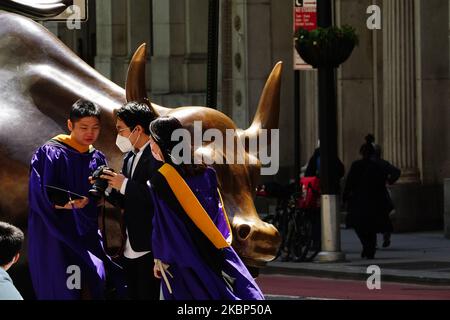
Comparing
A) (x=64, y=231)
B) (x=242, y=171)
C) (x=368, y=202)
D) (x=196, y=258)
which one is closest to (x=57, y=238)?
(x=64, y=231)

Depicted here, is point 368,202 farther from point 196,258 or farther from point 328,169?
point 196,258

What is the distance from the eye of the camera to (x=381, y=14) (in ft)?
92.5

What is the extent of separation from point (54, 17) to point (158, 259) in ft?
5.53

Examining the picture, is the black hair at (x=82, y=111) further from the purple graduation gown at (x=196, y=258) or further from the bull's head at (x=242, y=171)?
the purple graduation gown at (x=196, y=258)

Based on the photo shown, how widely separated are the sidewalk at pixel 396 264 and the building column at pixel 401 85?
1.91 meters

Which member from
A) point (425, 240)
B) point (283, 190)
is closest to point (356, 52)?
point (425, 240)

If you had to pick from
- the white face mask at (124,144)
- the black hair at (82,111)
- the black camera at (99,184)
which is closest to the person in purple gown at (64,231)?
the black hair at (82,111)

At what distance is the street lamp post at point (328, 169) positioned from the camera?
22516 millimetres

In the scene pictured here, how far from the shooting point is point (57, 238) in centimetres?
925

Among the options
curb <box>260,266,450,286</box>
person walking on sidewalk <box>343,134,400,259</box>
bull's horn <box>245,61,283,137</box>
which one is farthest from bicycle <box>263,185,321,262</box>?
bull's horn <box>245,61,283,137</box>

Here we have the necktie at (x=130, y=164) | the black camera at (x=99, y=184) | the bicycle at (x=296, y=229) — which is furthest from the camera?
the bicycle at (x=296, y=229)

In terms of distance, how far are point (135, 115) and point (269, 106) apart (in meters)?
0.86

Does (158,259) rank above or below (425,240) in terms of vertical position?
above
